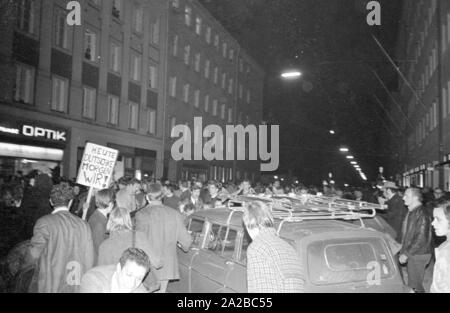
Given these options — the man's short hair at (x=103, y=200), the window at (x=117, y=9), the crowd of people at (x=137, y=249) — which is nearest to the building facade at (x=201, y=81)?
the window at (x=117, y=9)

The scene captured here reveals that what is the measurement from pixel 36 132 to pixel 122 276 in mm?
16782

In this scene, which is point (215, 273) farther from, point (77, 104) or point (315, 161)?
point (315, 161)

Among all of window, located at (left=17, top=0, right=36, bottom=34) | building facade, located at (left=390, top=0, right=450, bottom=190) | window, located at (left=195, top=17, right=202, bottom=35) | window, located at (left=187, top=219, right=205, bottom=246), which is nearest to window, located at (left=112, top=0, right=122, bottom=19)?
window, located at (left=17, top=0, right=36, bottom=34)

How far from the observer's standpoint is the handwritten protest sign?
24.2ft

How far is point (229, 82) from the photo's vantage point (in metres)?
46.0

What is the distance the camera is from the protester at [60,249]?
14.0 feet

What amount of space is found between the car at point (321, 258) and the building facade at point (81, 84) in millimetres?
14332

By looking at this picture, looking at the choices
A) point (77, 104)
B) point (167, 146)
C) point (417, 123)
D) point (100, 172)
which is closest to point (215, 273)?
point (100, 172)

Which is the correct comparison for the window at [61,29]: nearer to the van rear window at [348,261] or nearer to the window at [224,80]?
the van rear window at [348,261]

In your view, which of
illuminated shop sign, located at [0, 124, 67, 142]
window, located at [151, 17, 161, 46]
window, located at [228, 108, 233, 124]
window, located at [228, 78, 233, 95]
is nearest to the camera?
illuminated shop sign, located at [0, 124, 67, 142]

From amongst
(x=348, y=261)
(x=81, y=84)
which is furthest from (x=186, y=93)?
(x=348, y=261)

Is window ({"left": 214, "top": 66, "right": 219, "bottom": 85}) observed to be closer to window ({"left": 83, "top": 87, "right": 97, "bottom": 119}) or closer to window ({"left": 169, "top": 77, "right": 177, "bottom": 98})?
window ({"left": 169, "top": 77, "right": 177, "bottom": 98})

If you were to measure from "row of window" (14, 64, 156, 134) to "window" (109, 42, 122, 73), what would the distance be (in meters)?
1.74

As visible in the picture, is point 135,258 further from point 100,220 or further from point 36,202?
point 36,202
